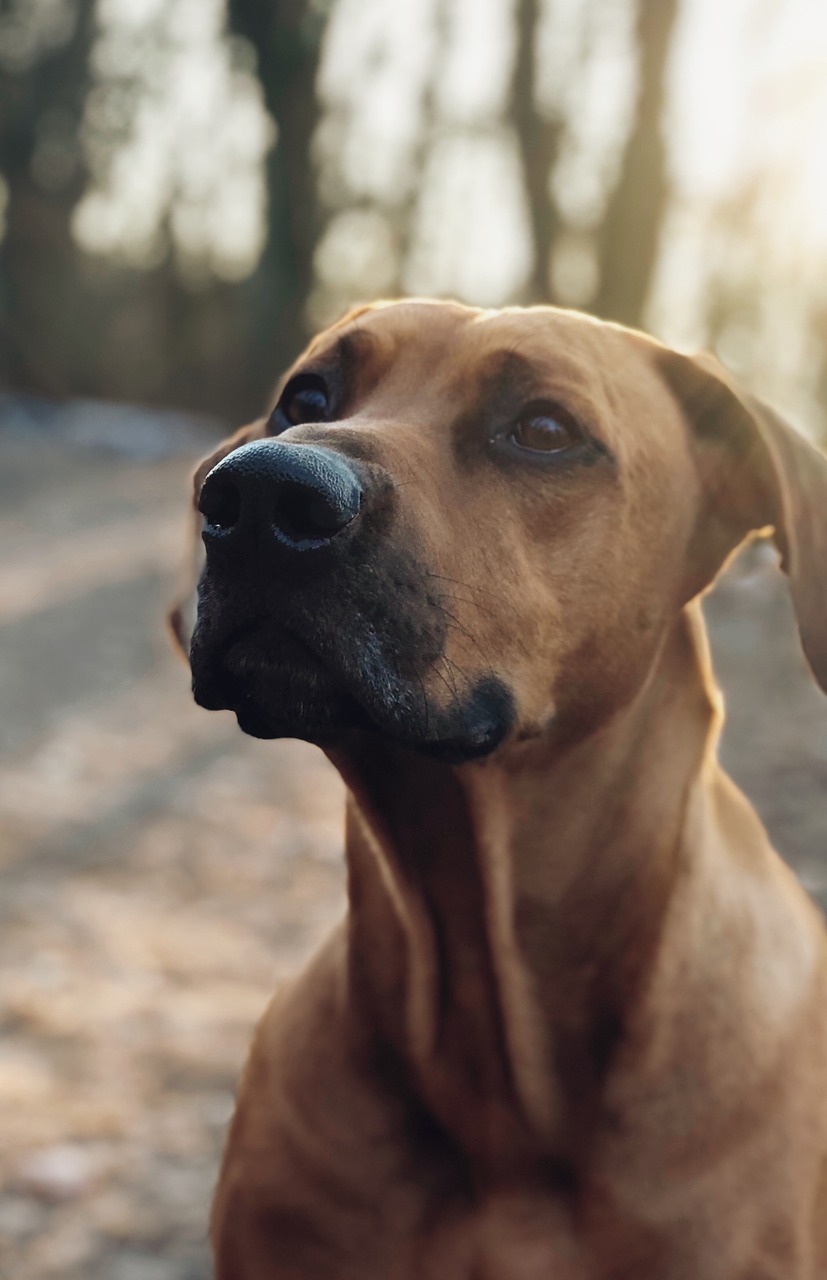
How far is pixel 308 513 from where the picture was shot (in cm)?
177

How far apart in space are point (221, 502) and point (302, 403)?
84 centimetres

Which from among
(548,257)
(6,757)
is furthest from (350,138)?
(6,757)

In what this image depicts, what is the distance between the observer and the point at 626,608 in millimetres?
2258

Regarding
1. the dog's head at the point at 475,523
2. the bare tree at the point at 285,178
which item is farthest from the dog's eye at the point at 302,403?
the bare tree at the point at 285,178

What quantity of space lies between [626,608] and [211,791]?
389 centimetres

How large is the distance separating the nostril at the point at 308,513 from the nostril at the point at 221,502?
65mm

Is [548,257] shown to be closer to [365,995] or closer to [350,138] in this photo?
[350,138]

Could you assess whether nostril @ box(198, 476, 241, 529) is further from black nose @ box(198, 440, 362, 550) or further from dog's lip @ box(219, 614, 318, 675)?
dog's lip @ box(219, 614, 318, 675)

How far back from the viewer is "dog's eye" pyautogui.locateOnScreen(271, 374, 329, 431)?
2.56 meters

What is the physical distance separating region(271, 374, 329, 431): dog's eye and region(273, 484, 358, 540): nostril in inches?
32.4

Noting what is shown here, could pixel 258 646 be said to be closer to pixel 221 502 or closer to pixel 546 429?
pixel 221 502

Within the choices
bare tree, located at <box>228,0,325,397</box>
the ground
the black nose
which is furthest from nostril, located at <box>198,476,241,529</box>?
bare tree, located at <box>228,0,325,397</box>

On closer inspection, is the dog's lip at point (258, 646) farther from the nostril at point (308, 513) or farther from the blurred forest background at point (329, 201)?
the blurred forest background at point (329, 201)

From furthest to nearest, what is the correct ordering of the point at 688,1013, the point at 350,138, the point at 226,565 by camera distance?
the point at 350,138 < the point at 688,1013 < the point at 226,565
